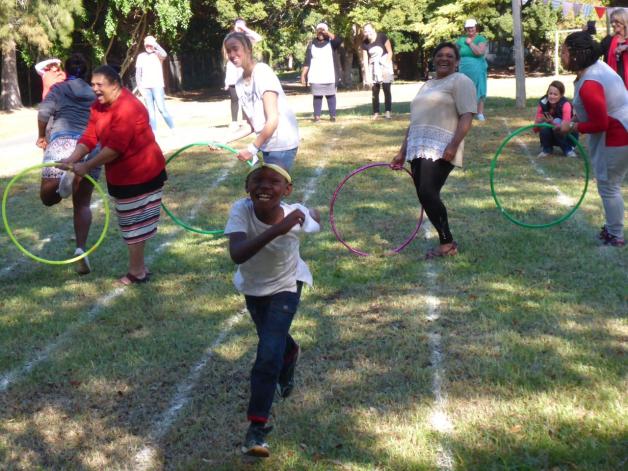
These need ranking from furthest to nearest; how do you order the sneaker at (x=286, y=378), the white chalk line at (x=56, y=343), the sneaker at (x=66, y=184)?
the sneaker at (x=66, y=184)
the white chalk line at (x=56, y=343)
the sneaker at (x=286, y=378)

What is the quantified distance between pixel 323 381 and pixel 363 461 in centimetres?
100

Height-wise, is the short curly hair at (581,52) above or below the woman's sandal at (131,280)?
above

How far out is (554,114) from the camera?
40.0 feet

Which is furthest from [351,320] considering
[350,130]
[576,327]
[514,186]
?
[350,130]

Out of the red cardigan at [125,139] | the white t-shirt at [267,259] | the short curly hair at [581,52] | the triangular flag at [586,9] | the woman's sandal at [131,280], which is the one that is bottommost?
the woman's sandal at [131,280]

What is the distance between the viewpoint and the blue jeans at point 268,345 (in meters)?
4.09

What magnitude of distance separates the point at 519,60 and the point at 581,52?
12534 mm

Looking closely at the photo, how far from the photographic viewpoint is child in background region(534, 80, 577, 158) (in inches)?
471

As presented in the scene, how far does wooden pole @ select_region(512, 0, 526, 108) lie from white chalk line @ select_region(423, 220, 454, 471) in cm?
1276

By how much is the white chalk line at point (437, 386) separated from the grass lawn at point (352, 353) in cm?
1

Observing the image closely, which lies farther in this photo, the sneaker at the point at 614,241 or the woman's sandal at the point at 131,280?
the sneaker at the point at 614,241

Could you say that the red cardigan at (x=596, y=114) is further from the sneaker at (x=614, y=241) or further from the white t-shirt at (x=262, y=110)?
the white t-shirt at (x=262, y=110)

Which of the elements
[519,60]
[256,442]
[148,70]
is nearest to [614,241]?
[256,442]

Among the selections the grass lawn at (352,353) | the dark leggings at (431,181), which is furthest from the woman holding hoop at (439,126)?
the grass lawn at (352,353)
